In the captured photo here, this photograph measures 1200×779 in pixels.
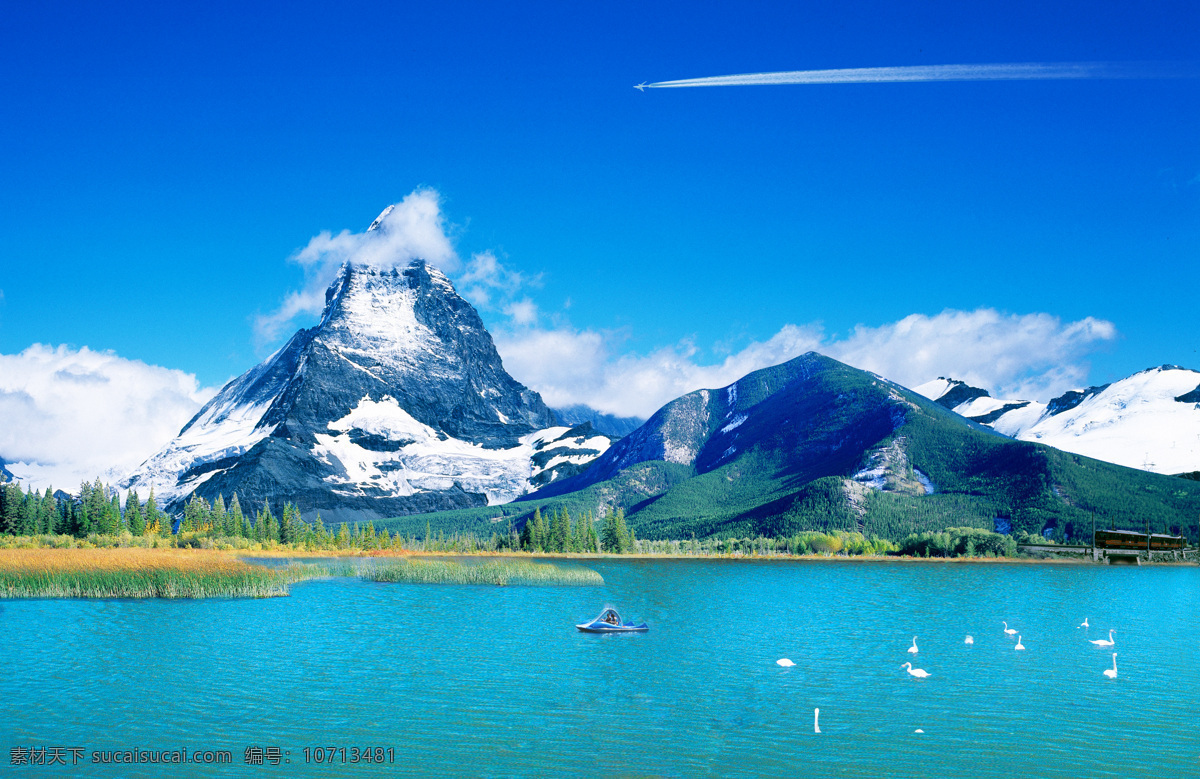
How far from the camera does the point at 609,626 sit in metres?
65.0

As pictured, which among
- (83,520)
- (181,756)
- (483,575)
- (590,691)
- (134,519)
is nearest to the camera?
(181,756)

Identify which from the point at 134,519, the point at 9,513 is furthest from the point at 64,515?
the point at 9,513

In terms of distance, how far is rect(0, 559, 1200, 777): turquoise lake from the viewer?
32812 millimetres

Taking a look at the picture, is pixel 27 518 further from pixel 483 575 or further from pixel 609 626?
pixel 609 626

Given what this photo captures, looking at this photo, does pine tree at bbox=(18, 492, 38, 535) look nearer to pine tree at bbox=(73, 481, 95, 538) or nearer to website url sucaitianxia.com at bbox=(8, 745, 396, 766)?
pine tree at bbox=(73, 481, 95, 538)

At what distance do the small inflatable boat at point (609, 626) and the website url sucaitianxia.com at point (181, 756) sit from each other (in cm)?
3288

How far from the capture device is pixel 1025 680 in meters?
47.9

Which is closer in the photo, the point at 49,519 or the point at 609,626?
the point at 609,626

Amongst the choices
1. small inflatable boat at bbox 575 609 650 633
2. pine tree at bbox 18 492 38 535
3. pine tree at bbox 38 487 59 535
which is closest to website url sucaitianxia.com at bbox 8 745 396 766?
small inflatable boat at bbox 575 609 650 633

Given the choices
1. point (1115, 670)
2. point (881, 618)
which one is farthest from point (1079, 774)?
point (881, 618)

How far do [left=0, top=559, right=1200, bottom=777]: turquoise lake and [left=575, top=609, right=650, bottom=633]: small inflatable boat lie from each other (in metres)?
1.48

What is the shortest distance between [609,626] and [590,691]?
21.4m

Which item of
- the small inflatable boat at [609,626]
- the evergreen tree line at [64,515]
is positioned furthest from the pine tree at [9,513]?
the small inflatable boat at [609,626]

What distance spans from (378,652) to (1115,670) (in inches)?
1670
